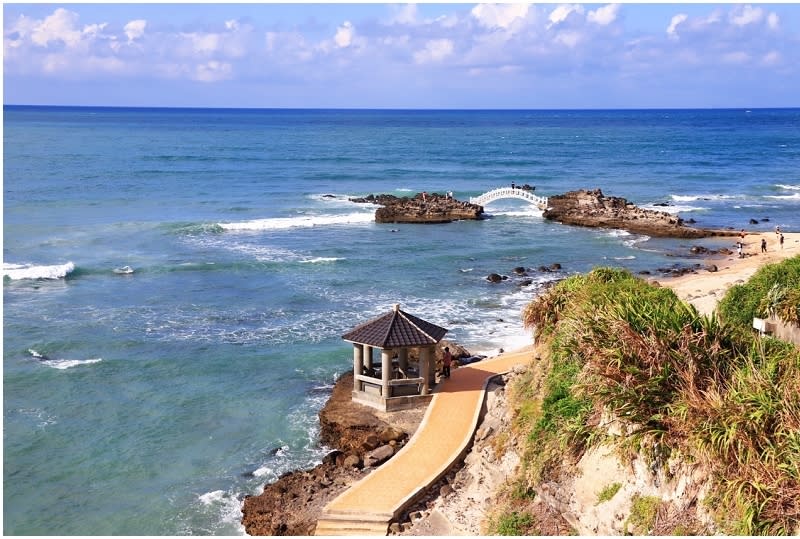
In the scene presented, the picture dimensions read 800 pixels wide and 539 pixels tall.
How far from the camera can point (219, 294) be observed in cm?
3300

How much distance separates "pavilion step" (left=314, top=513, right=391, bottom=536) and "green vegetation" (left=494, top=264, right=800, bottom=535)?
8.45 ft

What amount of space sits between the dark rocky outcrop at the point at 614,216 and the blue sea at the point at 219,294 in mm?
1313

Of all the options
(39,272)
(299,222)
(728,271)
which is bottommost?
(39,272)

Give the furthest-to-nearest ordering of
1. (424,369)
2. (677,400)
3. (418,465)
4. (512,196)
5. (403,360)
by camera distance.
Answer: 1. (512,196)
2. (403,360)
3. (424,369)
4. (418,465)
5. (677,400)

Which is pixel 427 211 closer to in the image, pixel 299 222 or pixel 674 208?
pixel 299 222

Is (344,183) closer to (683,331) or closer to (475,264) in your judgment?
(475,264)

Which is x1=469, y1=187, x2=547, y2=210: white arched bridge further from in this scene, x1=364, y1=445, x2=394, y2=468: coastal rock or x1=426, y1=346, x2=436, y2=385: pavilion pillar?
x1=364, y1=445, x2=394, y2=468: coastal rock

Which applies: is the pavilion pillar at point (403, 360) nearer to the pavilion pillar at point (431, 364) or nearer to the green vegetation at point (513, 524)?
the pavilion pillar at point (431, 364)

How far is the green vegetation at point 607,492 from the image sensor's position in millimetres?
12359

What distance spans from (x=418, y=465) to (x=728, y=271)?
24547 mm

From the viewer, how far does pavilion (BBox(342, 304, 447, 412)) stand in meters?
19.8

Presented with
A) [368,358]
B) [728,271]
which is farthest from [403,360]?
[728,271]

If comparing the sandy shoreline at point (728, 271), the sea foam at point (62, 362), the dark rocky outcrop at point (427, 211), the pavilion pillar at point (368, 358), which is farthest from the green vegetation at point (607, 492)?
the dark rocky outcrop at point (427, 211)

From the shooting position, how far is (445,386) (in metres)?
20.9
